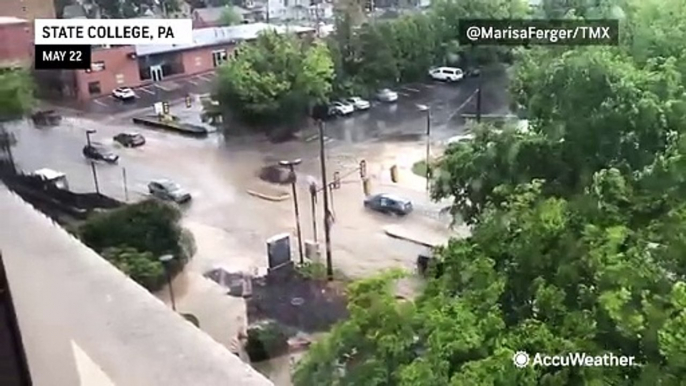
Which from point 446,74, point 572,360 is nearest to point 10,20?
point 446,74

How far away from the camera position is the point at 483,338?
1.21 meters

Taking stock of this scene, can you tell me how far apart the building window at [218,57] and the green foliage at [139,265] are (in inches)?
13.9

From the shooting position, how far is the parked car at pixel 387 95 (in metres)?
1.41

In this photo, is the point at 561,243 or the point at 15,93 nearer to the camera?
the point at 561,243

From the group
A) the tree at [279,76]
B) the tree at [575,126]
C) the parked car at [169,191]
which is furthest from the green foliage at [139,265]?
the tree at [575,126]

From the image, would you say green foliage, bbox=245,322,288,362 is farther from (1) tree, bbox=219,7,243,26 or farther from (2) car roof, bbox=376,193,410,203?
(1) tree, bbox=219,7,243,26

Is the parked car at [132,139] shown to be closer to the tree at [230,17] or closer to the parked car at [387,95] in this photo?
the tree at [230,17]

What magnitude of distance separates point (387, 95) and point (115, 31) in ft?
1.51

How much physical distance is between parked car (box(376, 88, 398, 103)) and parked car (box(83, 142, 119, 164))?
46 cm

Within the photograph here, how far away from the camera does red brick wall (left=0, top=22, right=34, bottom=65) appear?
135 cm

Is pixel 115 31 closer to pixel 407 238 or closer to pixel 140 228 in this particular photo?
pixel 140 228

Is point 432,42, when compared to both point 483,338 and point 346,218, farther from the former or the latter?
point 483,338

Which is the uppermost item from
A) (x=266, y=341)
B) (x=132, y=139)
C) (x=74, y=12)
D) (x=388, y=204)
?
(x=74, y=12)

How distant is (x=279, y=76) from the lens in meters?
1.40
